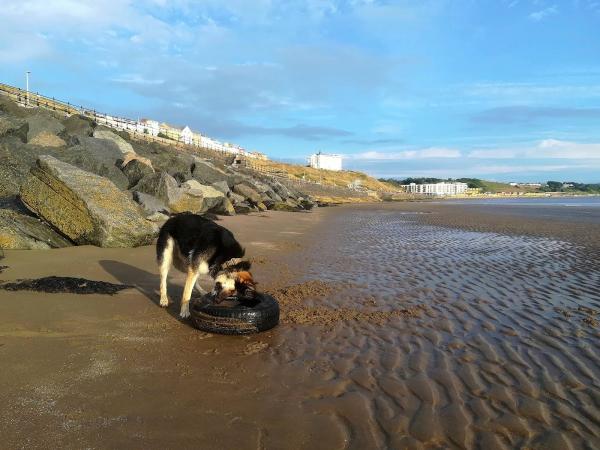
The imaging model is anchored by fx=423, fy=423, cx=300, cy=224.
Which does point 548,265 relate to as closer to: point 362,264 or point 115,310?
point 362,264

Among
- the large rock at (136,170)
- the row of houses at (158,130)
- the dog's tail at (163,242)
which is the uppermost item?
the row of houses at (158,130)

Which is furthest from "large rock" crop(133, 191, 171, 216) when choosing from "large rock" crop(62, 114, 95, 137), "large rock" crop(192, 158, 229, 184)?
"large rock" crop(62, 114, 95, 137)

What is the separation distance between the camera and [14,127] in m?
20.1

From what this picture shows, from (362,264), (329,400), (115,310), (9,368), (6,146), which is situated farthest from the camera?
(6,146)

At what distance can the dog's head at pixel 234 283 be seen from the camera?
6.61 metres

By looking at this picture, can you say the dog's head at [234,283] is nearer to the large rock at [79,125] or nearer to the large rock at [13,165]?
the large rock at [13,165]

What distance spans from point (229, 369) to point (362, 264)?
812 cm

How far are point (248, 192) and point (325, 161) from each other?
148590 mm

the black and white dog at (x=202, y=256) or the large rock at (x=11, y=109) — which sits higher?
the large rock at (x=11, y=109)

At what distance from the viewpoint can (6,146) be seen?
1448cm

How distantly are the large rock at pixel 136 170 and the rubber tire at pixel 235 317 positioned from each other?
14.8m

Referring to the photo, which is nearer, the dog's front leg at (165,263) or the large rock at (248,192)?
the dog's front leg at (165,263)

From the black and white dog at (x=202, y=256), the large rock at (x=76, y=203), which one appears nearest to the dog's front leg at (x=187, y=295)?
the black and white dog at (x=202, y=256)

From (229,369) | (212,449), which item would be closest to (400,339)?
(229,369)
